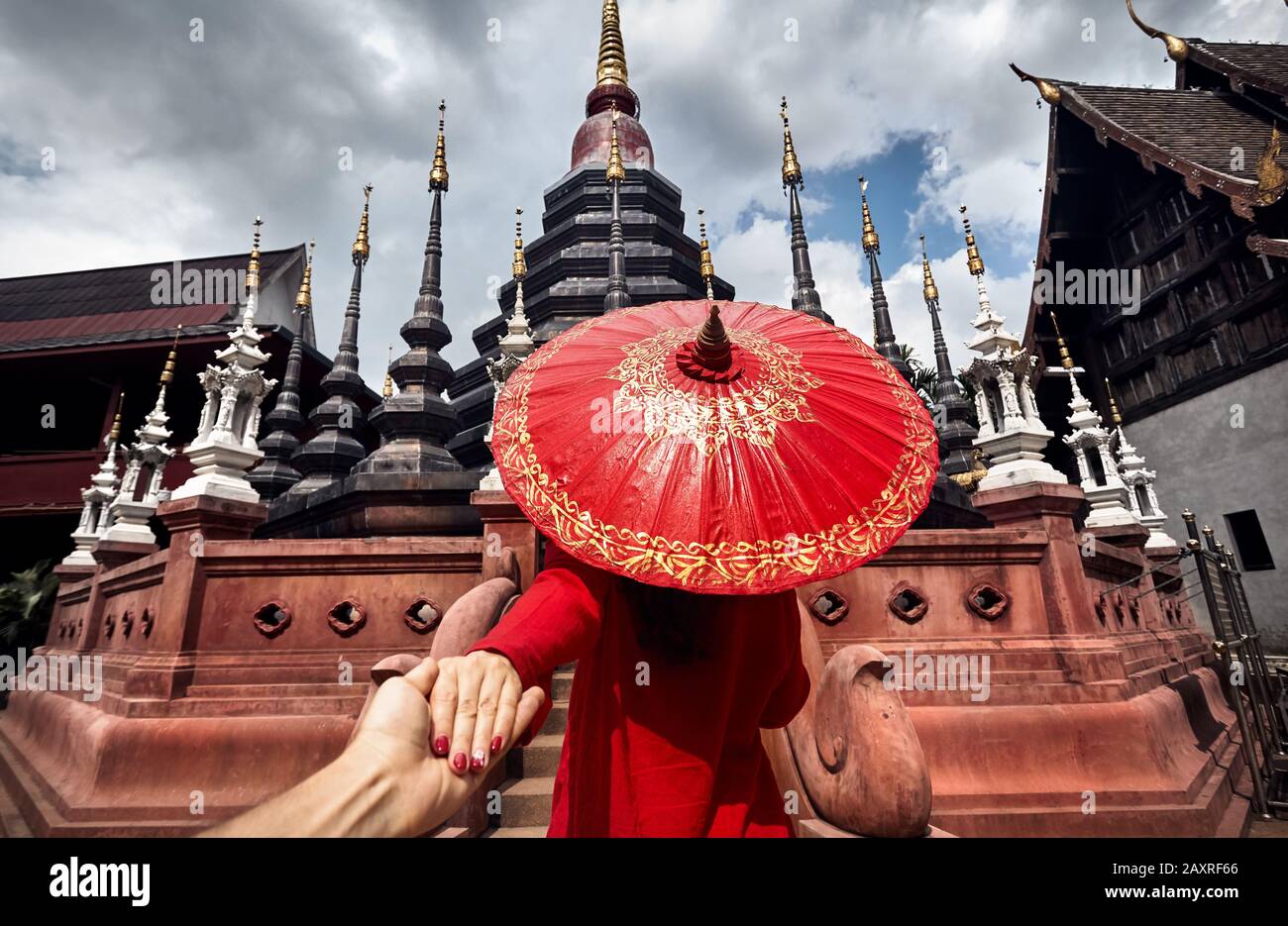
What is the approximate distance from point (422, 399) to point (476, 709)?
6.98 metres

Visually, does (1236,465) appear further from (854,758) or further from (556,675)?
(854,758)

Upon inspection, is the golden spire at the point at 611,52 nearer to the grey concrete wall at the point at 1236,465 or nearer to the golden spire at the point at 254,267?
the golden spire at the point at 254,267

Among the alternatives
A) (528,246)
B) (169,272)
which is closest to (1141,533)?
(528,246)

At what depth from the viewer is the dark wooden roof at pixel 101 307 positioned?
589 inches

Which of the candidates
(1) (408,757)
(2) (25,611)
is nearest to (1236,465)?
(1) (408,757)

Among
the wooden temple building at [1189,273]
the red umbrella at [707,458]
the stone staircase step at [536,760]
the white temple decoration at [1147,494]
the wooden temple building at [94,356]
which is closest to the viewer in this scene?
the red umbrella at [707,458]

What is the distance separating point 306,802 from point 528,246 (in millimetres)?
13754

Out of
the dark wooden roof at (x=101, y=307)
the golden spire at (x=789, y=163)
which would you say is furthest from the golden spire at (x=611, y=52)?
the dark wooden roof at (x=101, y=307)

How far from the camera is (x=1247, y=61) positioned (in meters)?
15.1

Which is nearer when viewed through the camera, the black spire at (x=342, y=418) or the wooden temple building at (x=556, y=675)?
the wooden temple building at (x=556, y=675)

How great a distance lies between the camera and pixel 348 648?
186 inches

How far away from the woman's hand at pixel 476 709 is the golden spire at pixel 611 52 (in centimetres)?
1773

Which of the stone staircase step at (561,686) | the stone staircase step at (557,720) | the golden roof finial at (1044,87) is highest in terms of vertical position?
the golden roof finial at (1044,87)
